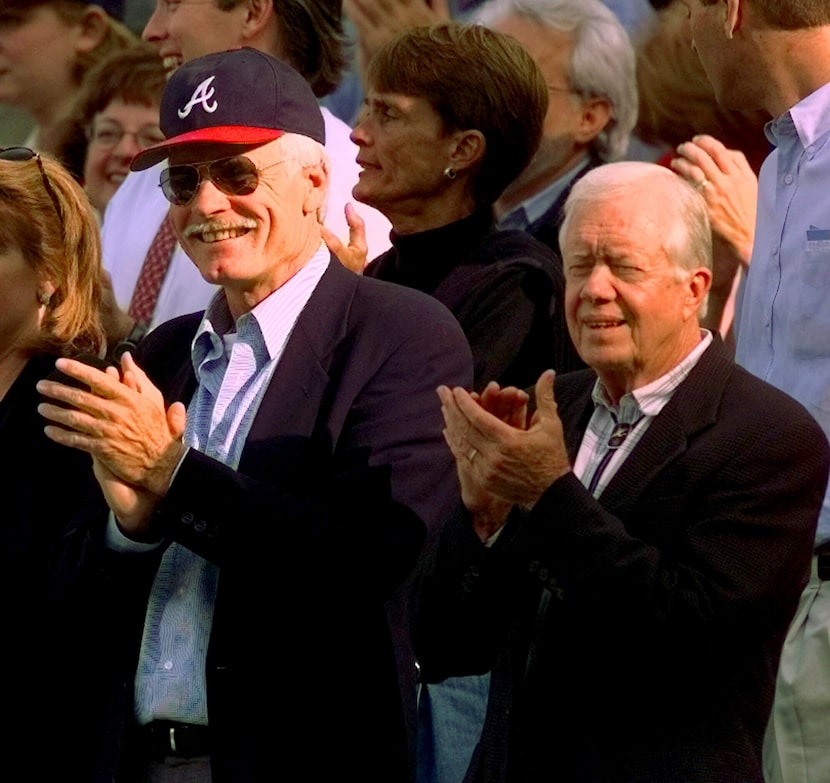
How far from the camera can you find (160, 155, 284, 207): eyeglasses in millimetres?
4047

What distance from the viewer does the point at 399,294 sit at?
13.1 ft

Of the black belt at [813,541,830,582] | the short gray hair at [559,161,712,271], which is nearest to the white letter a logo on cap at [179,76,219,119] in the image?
the short gray hair at [559,161,712,271]

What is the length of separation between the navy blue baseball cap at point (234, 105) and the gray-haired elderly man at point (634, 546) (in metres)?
0.70

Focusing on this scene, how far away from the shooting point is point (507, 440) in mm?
3564

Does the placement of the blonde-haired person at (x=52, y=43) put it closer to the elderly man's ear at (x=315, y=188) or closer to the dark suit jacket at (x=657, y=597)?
the elderly man's ear at (x=315, y=188)

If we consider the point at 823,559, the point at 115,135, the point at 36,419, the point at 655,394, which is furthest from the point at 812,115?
the point at 115,135

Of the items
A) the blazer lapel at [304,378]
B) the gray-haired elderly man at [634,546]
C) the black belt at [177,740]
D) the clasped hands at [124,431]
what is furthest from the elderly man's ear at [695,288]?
the black belt at [177,740]

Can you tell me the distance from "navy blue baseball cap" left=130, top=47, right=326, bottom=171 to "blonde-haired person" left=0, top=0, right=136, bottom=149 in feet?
9.21

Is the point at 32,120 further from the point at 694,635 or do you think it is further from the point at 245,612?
the point at 694,635

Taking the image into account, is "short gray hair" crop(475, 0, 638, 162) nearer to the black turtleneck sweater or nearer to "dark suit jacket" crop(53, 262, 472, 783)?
the black turtleneck sweater

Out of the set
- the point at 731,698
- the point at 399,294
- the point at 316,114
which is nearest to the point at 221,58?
the point at 316,114

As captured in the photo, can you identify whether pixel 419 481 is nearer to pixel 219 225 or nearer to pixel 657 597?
pixel 657 597

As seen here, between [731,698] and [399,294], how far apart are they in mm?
1036

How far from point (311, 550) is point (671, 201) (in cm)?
96
